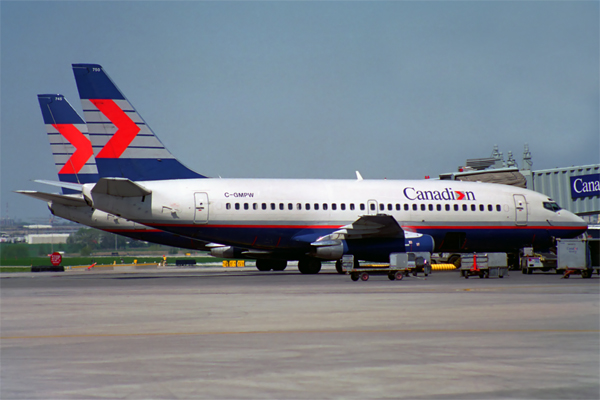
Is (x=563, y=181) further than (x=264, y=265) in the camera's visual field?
Yes

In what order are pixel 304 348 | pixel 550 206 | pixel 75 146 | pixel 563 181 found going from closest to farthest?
pixel 304 348
pixel 550 206
pixel 75 146
pixel 563 181

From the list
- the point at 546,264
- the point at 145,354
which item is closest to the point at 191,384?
the point at 145,354

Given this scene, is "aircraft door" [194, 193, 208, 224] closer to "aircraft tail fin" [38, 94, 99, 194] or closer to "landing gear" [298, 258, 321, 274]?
"landing gear" [298, 258, 321, 274]

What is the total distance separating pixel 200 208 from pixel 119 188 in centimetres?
383

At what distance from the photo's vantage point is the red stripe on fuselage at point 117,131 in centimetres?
3094

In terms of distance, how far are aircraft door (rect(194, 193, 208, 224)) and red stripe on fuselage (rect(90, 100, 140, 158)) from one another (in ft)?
13.2

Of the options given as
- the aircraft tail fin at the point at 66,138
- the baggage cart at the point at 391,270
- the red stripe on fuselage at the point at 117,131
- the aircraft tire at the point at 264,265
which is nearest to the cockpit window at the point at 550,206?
the baggage cart at the point at 391,270

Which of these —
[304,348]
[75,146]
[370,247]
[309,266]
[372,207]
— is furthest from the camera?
[75,146]

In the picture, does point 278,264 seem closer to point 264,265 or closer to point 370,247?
point 264,265

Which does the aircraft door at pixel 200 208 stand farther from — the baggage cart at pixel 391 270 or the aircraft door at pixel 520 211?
the aircraft door at pixel 520 211

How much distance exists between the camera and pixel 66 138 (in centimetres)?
4216

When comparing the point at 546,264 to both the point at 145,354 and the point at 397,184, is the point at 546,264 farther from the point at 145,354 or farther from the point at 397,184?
the point at 145,354

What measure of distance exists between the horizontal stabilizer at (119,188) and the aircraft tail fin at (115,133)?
5.56 ft

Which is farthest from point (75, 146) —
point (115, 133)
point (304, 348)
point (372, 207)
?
point (304, 348)
